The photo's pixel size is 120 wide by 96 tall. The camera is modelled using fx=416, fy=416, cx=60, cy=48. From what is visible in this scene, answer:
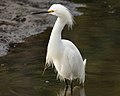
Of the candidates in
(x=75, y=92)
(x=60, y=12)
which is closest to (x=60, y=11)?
(x=60, y=12)

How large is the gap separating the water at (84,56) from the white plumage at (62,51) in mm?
551

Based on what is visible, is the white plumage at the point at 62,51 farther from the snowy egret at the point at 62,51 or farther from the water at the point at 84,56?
the water at the point at 84,56

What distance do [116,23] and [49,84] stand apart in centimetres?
781

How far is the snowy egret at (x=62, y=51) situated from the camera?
757 cm

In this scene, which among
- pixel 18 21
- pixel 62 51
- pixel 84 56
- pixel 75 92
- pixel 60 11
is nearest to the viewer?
pixel 60 11

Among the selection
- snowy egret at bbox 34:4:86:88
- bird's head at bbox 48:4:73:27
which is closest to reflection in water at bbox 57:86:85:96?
snowy egret at bbox 34:4:86:88

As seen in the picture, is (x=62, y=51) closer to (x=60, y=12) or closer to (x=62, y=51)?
(x=62, y=51)

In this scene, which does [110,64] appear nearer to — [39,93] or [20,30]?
[39,93]

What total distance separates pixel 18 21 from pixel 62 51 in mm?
7879

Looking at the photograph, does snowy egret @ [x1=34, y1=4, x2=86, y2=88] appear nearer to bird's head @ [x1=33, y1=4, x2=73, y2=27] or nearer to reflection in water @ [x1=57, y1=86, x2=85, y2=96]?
bird's head @ [x1=33, y1=4, x2=73, y2=27]

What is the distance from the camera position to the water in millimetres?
8539

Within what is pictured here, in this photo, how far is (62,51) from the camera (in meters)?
7.86

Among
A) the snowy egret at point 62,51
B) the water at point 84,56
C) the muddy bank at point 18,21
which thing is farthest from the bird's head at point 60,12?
the muddy bank at point 18,21

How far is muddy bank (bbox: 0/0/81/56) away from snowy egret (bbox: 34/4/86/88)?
3.30m
